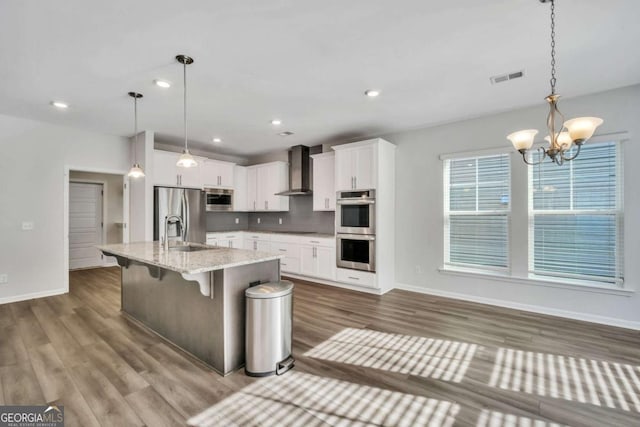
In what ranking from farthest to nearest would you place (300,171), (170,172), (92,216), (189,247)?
(92,216), (300,171), (170,172), (189,247)

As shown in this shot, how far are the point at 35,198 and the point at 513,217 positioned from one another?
6.91 metres

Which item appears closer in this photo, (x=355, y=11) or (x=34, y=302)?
(x=355, y=11)

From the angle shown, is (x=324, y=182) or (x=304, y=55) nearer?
(x=304, y=55)

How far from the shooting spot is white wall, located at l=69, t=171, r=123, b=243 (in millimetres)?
6906

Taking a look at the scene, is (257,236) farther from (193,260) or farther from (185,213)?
(193,260)

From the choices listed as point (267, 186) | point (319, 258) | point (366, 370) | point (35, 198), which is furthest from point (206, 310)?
point (267, 186)

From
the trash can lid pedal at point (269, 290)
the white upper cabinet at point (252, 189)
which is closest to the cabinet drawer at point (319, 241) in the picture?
the white upper cabinet at point (252, 189)

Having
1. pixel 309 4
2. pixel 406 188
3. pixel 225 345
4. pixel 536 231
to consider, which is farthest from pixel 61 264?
pixel 536 231

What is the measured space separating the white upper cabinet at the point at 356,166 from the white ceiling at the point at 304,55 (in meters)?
0.65

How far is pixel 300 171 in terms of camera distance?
5.82 meters

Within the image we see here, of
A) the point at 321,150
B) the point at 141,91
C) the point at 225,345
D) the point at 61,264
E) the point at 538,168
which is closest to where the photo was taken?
the point at 225,345

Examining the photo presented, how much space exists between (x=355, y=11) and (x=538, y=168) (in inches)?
128

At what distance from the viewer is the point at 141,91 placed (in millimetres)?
3248

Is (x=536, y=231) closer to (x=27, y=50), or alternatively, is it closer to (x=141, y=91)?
(x=141, y=91)
